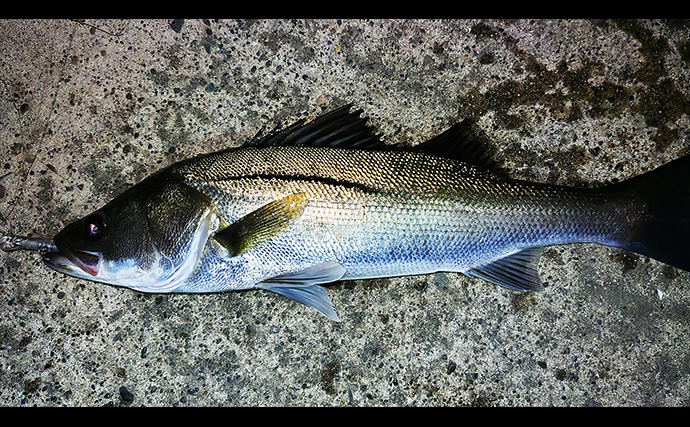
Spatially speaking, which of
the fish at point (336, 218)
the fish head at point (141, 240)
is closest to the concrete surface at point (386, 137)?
the fish at point (336, 218)

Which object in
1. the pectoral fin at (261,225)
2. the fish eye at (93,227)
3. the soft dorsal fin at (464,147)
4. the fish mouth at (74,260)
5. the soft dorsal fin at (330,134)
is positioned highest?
the soft dorsal fin at (464,147)

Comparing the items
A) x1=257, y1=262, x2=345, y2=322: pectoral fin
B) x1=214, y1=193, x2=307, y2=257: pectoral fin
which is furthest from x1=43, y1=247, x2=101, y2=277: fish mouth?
x1=257, y1=262, x2=345, y2=322: pectoral fin

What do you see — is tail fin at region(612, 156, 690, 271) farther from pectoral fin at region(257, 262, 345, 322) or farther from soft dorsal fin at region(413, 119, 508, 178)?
pectoral fin at region(257, 262, 345, 322)

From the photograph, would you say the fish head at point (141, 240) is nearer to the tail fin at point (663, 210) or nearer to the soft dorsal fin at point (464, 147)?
the soft dorsal fin at point (464, 147)

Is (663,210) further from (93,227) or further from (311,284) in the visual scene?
(93,227)

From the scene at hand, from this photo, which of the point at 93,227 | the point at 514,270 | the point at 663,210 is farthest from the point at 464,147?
the point at 93,227
